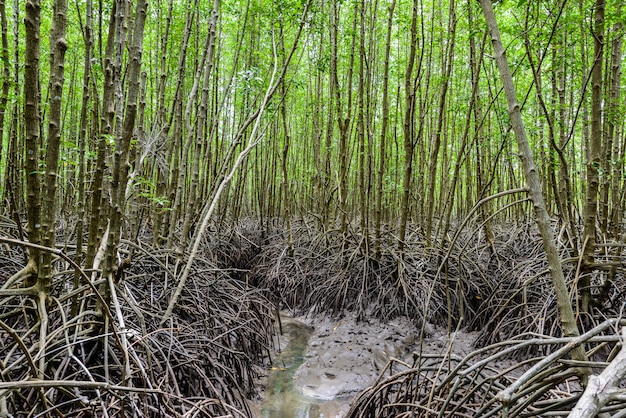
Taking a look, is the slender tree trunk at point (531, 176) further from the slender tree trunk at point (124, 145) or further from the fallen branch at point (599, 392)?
the slender tree trunk at point (124, 145)

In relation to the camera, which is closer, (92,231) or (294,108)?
(92,231)

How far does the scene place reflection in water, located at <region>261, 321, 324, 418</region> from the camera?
3.04 metres

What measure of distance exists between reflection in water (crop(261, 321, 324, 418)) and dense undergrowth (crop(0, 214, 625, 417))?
0.53 ft

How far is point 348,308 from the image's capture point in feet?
16.7

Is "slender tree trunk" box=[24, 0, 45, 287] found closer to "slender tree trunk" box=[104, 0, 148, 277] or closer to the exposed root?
"slender tree trunk" box=[104, 0, 148, 277]

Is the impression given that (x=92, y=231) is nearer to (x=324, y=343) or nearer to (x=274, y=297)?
(x=324, y=343)

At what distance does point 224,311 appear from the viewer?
3.76 meters

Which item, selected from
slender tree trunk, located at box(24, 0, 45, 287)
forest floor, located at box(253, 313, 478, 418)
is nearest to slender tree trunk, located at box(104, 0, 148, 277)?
slender tree trunk, located at box(24, 0, 45, 287)

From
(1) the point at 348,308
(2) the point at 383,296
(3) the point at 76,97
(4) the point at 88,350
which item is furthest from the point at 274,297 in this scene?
(3) the point at 76,97

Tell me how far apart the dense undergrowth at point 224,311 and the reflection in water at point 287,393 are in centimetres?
16

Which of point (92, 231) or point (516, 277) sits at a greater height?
point (92, 231)

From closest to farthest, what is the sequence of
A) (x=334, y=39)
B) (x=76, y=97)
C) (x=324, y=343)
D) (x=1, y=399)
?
(x=1, y=399) < (x=324, y=343) < (x=334, y=39) < (x=76, y=97)

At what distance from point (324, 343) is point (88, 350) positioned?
8.92 feet

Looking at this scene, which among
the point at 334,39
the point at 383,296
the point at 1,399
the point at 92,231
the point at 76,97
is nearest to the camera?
the point at 1,399
